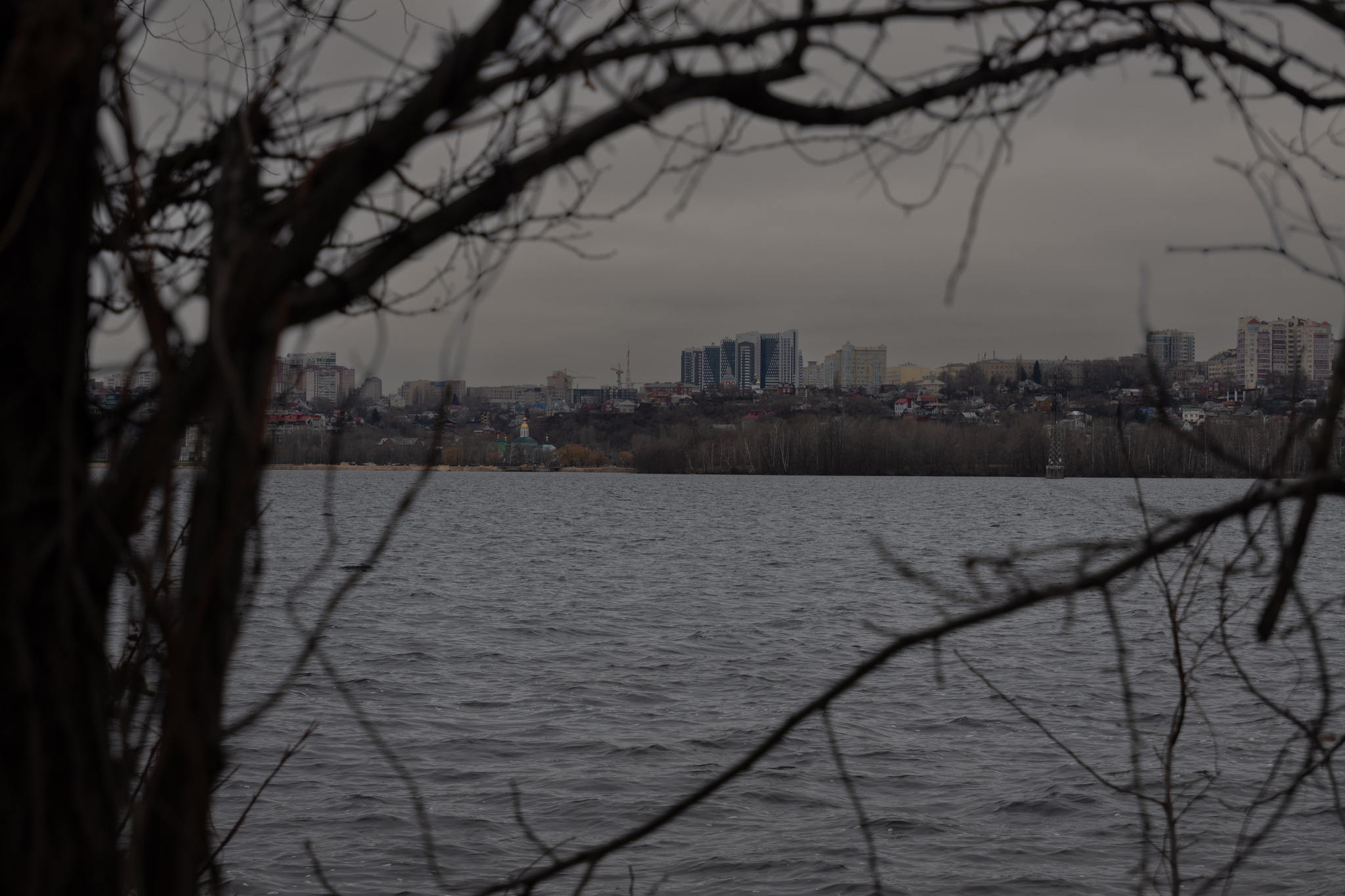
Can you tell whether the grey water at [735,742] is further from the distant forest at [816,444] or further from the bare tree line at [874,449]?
the bare tree line at [874,449]

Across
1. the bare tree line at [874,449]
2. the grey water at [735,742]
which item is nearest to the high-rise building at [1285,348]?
the grey water at [735,742]

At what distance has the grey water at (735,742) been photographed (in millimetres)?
10008

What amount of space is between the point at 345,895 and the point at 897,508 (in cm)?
8128

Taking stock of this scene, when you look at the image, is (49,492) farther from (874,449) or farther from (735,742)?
(874,449)

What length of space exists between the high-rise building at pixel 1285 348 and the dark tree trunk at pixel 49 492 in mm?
1842

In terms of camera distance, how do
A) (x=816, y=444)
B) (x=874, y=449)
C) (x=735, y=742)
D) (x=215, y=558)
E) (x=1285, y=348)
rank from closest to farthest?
(x=215, y=558) → (x=1285, y=348) → (x=735, y=742) → (x=874, y=449) → (x=816, y=444)

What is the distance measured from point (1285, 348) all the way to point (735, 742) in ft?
39.1

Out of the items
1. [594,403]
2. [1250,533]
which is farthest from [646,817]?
[594,403]

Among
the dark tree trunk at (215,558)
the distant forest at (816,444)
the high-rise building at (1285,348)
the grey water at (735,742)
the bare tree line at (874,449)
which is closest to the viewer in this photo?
the dark tree trunk at (215,558)

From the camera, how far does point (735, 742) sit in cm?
1428

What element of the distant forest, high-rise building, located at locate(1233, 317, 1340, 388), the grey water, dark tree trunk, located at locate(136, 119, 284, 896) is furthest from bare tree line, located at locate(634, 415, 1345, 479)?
dark tree trunk, located at locate(136, 119, 284, 896)

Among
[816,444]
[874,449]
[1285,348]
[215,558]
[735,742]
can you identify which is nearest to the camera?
[215,558]

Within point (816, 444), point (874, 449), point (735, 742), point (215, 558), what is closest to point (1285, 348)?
point (215, 558)

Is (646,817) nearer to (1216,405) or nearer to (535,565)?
(1216,405)
